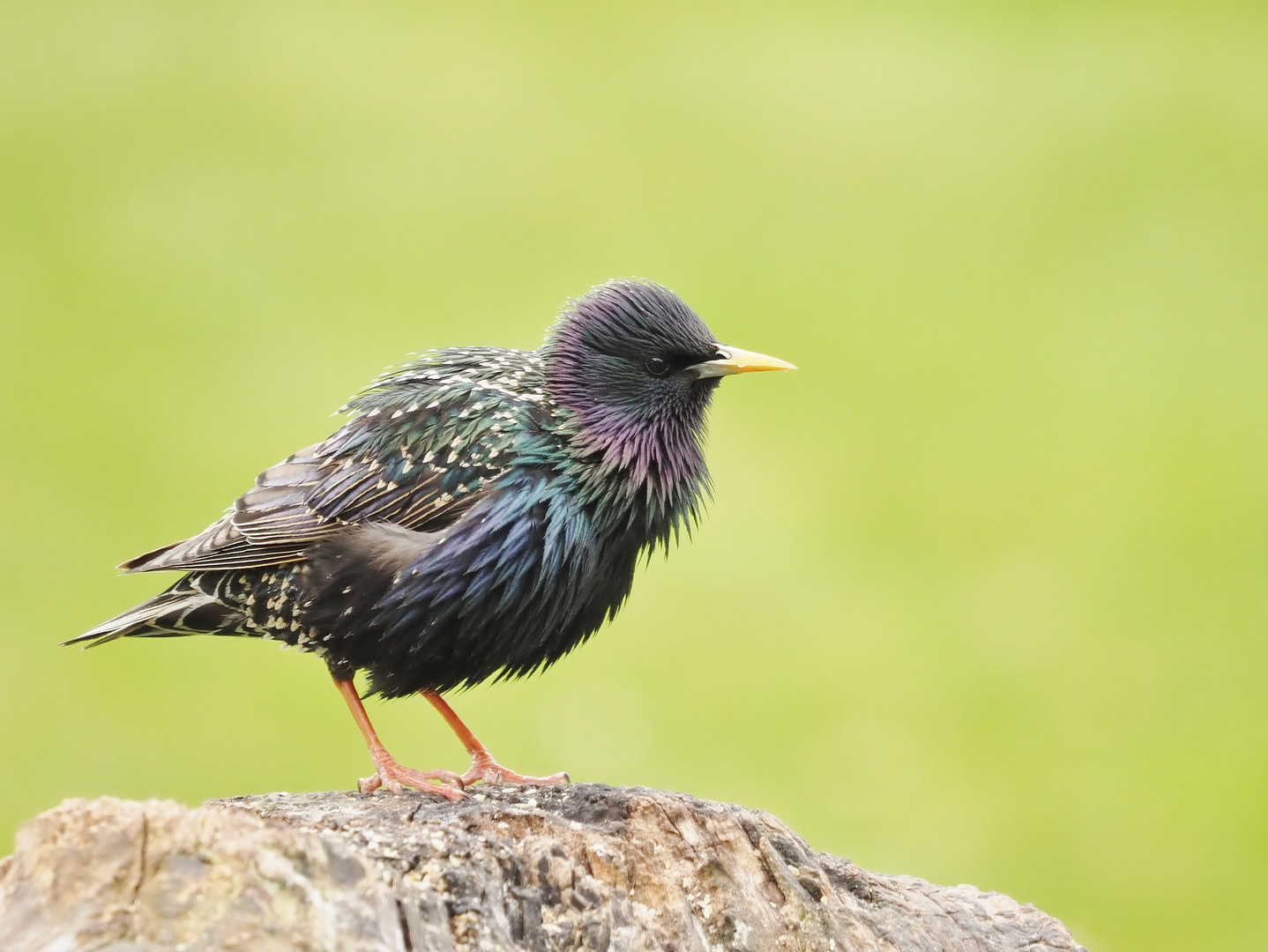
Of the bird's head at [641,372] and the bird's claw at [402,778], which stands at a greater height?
the bird's head at [641,372]

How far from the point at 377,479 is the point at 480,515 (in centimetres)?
50

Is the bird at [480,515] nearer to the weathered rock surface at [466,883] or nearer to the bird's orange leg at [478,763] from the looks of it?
the bird's orange leg at [478,763]

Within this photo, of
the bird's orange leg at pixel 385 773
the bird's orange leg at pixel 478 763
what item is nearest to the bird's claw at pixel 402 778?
the bird's orange leg at pixel 385 773

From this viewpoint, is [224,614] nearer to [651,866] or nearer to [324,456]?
[324,456]

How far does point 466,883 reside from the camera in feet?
10.7

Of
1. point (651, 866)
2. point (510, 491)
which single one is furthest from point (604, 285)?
point (651, 866)

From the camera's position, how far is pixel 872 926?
12.8ft

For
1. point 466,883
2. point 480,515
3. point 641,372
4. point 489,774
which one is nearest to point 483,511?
point 480,515

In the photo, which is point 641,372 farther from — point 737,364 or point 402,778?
point 402,778

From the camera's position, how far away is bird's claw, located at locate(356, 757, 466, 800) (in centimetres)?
485

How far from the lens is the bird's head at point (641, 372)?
16.2 feet

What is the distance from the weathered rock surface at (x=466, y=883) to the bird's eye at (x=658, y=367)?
160cm

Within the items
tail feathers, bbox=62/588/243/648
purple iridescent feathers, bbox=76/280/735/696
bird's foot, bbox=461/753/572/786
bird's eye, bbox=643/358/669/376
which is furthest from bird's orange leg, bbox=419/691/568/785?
bird's eye, bbox=643/358/669/376

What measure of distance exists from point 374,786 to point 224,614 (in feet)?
3.09
